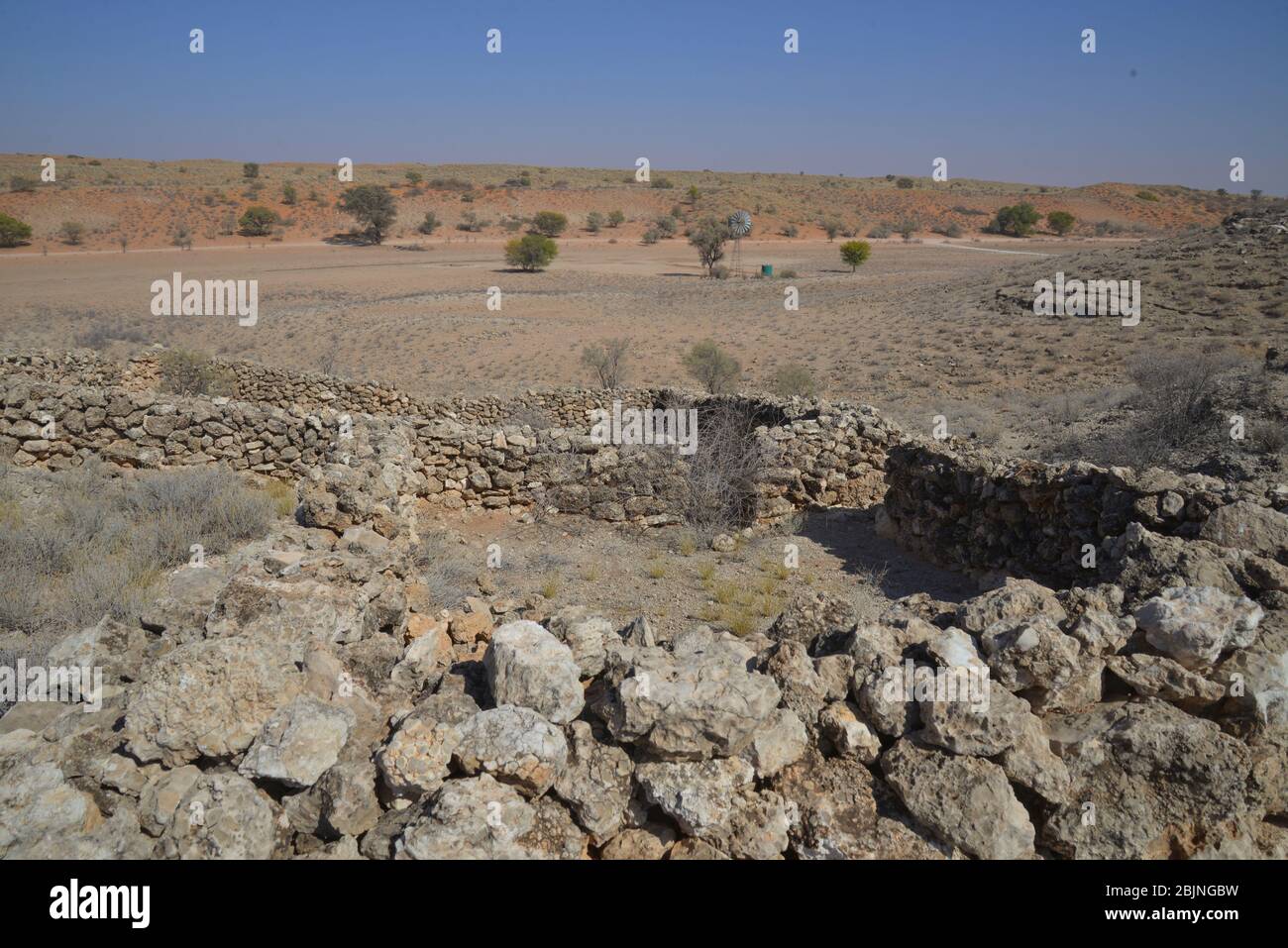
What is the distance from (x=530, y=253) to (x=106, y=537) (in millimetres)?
32080

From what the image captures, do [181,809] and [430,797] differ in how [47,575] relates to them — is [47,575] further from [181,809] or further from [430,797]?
[430,797]

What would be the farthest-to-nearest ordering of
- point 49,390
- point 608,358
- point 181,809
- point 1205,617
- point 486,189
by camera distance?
1. point 486,189
2. point 608,358
3. point 49,390
4. point 1205,617
5. point 181,809

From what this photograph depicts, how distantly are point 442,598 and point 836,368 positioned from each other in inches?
553

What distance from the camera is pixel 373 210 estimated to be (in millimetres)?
46656

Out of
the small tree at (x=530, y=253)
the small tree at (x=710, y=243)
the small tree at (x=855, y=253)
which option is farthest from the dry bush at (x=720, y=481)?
the small tree at (x=855, y=253)

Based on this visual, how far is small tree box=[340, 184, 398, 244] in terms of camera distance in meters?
Result: 46.7

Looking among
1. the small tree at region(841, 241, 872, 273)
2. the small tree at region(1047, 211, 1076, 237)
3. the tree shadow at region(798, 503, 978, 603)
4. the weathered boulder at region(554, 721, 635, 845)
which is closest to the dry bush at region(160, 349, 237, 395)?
the tree shadow at region(798, 503, 978, 603)

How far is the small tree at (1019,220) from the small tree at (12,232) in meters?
61.1

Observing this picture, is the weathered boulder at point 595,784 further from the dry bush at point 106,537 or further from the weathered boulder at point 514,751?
the dry bush at point 106,537

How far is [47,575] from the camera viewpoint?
5.29m

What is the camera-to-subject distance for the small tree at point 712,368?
51.6 ft

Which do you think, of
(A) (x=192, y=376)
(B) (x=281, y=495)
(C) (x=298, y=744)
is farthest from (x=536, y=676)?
(A) (x=192, y=376)

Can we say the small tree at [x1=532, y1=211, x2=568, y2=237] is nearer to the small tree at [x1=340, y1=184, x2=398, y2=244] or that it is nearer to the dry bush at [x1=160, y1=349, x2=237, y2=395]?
the small tree at [x1=340, y1=184, x2=398, y2=244]
